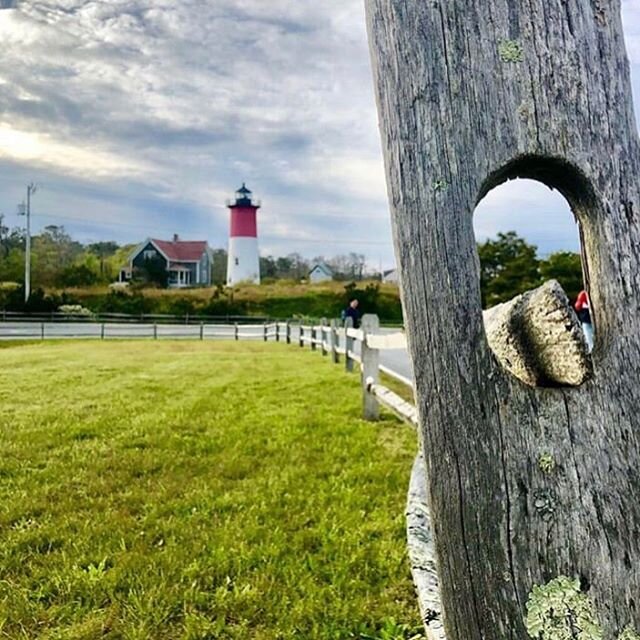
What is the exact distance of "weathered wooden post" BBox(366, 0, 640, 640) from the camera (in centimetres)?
76

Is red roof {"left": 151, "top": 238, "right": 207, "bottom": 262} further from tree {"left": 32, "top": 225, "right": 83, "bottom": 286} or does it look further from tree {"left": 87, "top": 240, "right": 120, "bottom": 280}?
tree {"left": 32, "top": 225, "right": 83, "bottom": 286}

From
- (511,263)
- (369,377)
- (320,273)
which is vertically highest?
(320,273)

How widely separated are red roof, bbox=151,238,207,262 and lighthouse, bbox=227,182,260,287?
2.29 metres

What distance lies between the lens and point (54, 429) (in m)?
4.86

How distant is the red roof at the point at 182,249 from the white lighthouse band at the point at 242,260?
2088 millimetres

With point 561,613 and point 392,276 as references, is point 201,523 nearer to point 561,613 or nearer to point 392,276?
point 561,613

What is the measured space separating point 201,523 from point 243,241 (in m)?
40.7

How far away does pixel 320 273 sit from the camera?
114ft

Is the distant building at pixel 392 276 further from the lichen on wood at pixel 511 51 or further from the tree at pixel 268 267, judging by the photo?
the tree at pixel 268 267

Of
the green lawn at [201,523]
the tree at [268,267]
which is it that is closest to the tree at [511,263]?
the green lawn at [201,523]

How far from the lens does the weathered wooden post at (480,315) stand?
0.76 metres

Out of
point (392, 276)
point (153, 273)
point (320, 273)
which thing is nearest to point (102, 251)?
point (153, 273)

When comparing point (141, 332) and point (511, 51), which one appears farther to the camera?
point (141, 332)

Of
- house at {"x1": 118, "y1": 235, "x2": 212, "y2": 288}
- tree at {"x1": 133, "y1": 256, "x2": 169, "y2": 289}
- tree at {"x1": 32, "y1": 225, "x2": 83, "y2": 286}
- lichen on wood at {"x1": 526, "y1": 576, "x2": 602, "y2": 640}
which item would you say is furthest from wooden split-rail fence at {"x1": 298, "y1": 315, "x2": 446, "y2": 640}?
house at {"x1": 118, "y1": 235, "x2": 212, "y2": 288}
